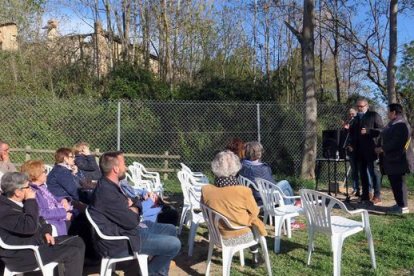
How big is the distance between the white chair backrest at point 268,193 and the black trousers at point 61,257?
2.29 m

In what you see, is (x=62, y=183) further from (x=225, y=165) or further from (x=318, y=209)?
(x=318, y=209)

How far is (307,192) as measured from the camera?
4.58 m

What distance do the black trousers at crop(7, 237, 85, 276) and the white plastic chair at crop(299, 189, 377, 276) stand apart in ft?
7.20

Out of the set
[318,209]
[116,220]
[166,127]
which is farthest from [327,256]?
[166,127]

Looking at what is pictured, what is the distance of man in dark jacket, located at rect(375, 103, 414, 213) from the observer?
6762 millimetres

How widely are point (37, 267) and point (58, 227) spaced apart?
0.72 m

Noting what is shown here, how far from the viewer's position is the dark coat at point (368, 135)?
7.59m

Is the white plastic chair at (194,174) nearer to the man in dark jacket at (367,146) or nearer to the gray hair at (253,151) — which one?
the gray hair at (253,151)

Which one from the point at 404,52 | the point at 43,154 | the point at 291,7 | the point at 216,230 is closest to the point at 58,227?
the point at 216,230

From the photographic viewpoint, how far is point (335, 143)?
8.20 meters

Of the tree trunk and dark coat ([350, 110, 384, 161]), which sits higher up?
the tree trunk

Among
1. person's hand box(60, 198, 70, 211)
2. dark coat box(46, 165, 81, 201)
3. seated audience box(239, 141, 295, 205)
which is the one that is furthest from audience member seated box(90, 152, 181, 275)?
seated audience box(239, 141, 295, 205)

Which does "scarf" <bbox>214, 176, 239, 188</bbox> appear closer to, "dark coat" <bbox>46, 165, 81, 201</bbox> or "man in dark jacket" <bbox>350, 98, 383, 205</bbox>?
"dark coat" <bbox>46, 165, 81, 201</bbox>

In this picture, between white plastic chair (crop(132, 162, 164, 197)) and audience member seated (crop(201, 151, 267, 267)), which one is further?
white plastic chair (crop(132, 162, 164, 197))
